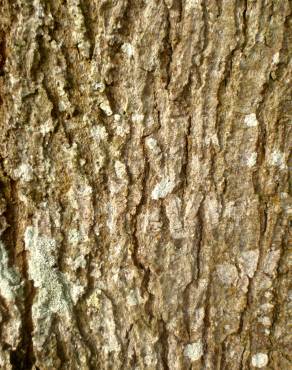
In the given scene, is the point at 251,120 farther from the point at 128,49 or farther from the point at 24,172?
the point at 24,172

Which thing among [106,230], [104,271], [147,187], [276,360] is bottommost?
[276,360]

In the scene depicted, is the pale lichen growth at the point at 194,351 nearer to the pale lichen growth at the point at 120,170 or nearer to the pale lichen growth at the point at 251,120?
the pale lichen growth at the point at 120,170

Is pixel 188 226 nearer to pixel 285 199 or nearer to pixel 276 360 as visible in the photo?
pixel 285 199

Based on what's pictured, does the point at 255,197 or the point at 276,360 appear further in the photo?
the point at 276,360

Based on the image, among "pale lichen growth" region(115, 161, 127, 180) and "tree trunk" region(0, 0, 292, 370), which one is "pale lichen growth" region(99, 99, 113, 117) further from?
"pale lichen growth" region(115, 161, 127, 180)

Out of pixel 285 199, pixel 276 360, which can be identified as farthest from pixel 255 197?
pixel 276 360

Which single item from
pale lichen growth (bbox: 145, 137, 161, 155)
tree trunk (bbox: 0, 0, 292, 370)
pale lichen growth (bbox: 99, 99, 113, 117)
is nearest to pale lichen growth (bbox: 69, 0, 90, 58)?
tree trunk (bbox: 0, 0, 292, 370)

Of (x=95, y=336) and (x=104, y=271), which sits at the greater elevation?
(x=104, y=271)

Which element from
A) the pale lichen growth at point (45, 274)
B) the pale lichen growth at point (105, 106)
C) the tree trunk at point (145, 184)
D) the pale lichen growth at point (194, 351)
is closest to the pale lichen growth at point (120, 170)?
the tree trunk at point (145, 184)
